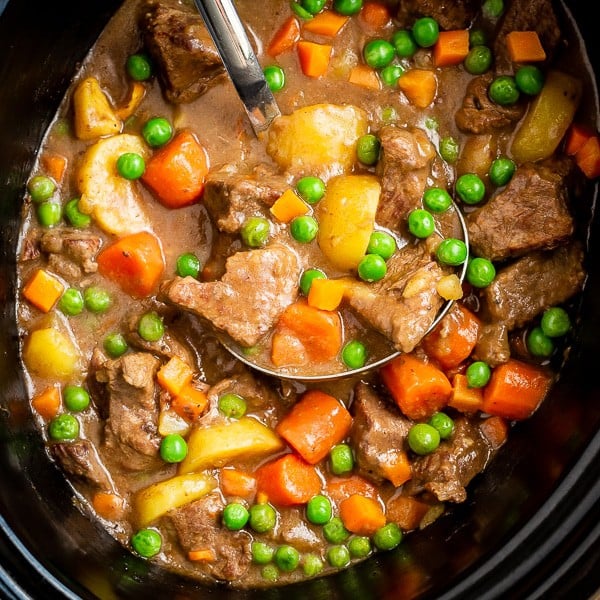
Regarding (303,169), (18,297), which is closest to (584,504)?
(303,169)

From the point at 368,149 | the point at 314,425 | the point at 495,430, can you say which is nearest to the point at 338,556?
the point at 314,425

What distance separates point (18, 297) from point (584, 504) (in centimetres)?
312

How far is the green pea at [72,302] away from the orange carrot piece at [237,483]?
3.87 ft

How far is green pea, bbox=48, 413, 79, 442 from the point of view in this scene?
486cm

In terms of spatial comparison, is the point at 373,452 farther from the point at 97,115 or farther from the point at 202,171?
the point at 97,115

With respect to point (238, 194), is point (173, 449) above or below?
below

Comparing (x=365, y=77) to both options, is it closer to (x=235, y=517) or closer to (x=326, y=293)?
(x=326, y=293)

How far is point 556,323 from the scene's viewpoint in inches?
187

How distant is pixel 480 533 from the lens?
456 cm

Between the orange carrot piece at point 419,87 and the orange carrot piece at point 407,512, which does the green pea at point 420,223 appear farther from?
the orange carrot piece at point 407,512

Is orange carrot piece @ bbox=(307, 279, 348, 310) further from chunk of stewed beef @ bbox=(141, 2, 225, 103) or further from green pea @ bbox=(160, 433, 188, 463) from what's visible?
chunk of stewed beef @ bbox=(141, 2, 225, 103)

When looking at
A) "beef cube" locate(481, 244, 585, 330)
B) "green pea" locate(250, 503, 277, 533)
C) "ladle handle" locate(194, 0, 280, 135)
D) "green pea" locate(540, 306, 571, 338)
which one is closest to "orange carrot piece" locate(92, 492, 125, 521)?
"green pea" locate(250, 503, 277, 533)

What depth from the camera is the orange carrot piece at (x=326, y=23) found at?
4.95m

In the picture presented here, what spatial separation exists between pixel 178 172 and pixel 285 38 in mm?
953
